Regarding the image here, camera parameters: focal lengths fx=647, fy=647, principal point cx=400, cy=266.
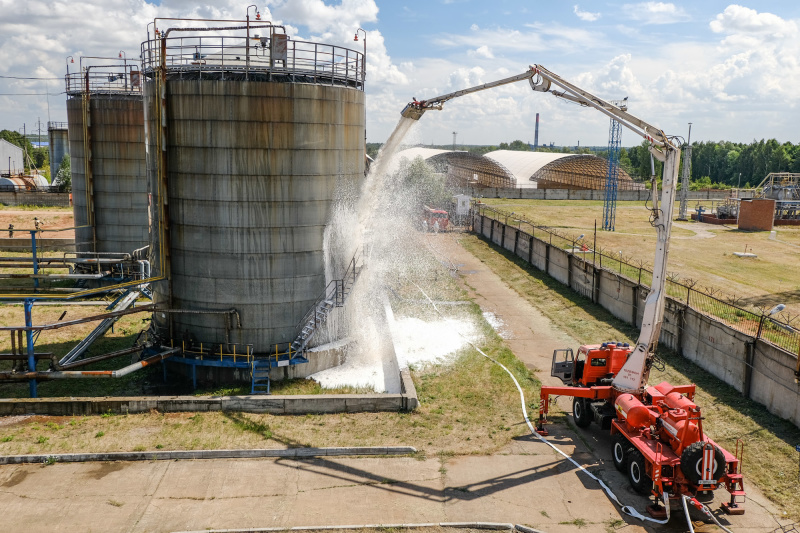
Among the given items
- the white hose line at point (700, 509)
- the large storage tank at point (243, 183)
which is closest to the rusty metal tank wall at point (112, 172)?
the large storage tank at point (243, 183)

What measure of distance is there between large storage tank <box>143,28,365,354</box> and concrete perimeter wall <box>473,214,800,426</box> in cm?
1325

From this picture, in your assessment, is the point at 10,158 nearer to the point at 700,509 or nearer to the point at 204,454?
the point at 204,454

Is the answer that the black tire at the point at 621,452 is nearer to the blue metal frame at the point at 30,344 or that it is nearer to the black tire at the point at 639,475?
the black tire at the point at 639,475

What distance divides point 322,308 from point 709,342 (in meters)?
13.6

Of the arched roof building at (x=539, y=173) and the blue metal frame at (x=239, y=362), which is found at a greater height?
the arched roof building at (x=539, y=173)

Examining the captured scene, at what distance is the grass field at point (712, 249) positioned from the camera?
1366 inches

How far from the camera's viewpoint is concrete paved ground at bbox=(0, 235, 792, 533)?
45.6 ft

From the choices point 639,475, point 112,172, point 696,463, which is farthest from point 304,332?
point 112,172

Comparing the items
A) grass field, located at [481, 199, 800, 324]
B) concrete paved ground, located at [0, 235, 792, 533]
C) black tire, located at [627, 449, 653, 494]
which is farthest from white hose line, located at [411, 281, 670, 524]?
grass field, located at [481, 199, 800, 324]

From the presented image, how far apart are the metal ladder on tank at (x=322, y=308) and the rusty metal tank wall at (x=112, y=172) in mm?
15861

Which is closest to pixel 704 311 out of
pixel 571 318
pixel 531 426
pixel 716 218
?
pixel 571 318

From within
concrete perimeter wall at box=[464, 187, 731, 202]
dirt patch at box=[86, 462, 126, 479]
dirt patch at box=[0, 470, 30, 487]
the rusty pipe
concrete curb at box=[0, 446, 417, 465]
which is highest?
concrete perimeter wall at box=[464, 187, 731, 202]

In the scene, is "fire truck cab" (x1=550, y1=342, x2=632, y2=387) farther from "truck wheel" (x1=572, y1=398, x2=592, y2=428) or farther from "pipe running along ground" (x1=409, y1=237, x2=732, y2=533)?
"pipe running along ground" (x1=409, y1=237, x2=732, y2=533)

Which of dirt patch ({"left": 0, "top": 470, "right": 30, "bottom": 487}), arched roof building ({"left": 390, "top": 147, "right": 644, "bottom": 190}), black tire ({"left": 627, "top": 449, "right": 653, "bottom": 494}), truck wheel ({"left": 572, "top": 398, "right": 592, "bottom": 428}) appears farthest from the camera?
arched roof building ({"left": 390, "top": 147, "right": 644, "bottom": 190})
